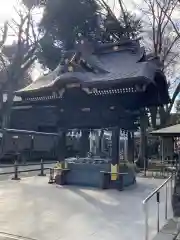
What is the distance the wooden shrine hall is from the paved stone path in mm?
1927

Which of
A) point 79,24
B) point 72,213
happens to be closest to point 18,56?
point 79,24

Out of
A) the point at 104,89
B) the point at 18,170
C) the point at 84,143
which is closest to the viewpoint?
the point at 104,89

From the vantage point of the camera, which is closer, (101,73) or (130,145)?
(101,73)

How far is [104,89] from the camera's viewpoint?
12469mm

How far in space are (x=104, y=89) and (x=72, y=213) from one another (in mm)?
5359

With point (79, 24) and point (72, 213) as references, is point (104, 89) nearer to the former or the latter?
point (72, 213)

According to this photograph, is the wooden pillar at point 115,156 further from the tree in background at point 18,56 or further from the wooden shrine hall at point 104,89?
the tree in background at point 18,56

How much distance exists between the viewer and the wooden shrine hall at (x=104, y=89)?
Result: 12.2 metres

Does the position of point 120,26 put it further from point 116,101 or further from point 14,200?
point 14,200

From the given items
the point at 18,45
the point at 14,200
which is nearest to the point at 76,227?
the point at 14,200

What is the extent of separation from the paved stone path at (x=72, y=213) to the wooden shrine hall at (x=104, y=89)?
75.9 inches

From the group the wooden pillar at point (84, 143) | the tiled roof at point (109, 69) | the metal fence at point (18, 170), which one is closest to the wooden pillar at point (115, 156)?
the tiled roof at point (109, 69)

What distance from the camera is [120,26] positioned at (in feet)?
80.5

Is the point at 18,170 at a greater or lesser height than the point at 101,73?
lesser
